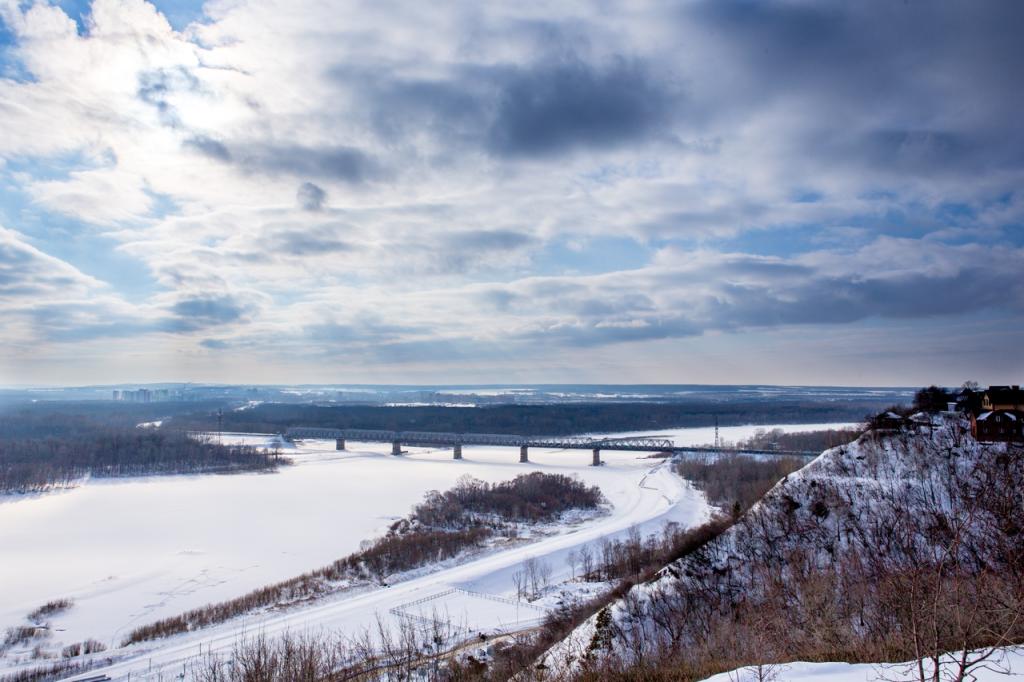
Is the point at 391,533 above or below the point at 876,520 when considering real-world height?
below

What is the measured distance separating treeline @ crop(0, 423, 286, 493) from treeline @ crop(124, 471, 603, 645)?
47.2 metres

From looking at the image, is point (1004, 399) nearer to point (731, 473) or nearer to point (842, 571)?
point (842, 571)

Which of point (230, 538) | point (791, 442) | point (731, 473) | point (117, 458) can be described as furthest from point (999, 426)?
point (117, 458)

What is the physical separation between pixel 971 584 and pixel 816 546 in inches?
350

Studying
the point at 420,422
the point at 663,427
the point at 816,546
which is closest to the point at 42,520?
the point at 816,546

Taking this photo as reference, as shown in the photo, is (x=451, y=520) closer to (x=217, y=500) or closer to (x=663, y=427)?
(x=217, y=500)

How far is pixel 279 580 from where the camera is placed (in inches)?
1513

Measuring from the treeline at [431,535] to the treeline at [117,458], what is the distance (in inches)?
1859

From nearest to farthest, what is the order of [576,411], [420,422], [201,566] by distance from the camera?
1. [201,566]
2. [420,422]
3. [576,411]

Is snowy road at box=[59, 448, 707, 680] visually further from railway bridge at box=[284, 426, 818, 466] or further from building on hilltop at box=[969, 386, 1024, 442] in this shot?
railway bridge at box=[284, 426, 818, 466]

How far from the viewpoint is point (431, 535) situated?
4869 centimetres

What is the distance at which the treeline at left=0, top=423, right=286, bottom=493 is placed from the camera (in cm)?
8545

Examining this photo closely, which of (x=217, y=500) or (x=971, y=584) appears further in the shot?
(x=217, y=500)

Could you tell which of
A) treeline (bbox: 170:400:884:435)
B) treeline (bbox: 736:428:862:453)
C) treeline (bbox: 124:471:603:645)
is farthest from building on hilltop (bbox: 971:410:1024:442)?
treeline (bbox: 170:400:884:435)
